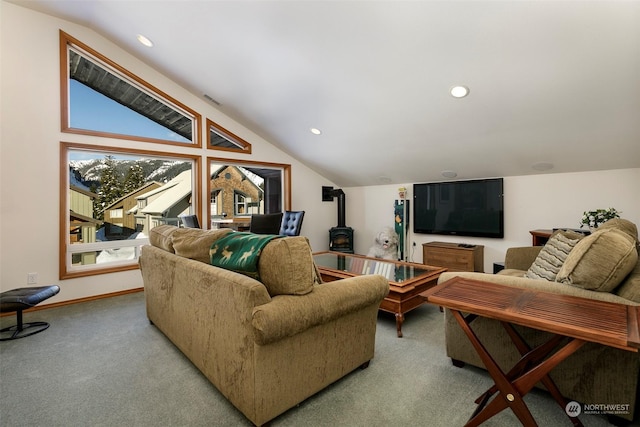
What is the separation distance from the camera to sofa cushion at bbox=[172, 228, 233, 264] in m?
1.97

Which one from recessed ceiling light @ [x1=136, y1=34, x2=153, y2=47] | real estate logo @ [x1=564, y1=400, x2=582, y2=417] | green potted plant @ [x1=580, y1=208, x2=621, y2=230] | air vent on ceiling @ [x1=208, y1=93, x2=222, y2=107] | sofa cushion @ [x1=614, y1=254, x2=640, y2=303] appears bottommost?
real estate logo @ [x1=564, y1=400, x2=582, y2=417]

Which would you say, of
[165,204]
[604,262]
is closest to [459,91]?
[604,262]

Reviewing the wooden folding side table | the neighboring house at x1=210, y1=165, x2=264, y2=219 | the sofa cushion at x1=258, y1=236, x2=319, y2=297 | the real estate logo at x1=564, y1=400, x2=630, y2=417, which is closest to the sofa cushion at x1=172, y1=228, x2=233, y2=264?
the sofa cushion at x1=258, y1=236, x2=319, y2=297

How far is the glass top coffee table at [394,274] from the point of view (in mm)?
2609

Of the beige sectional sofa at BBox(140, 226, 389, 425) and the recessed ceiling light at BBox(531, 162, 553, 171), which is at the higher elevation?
the recessed ceiling light at BBox(531, 162, 553, 171)

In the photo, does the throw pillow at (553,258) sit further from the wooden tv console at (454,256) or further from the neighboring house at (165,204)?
the neighboring house at (165,204)

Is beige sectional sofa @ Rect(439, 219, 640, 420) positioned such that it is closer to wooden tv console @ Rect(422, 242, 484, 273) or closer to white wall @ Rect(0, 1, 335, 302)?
wooden tv console @ Rect(422, 242, 484, 273)

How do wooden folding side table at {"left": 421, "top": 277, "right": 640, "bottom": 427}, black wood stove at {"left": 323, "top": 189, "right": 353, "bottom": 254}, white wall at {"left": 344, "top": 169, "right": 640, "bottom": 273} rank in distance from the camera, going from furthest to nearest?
black wood stove at {"left": 323, "top": 189, "right": 353, "bottom": 254}, white wall at {"left": 344, "top": 169, "right": 640, "bottom": 273}, wooden folding side table at {"left": 421, "top": 277, "right": 640, "bottom": 427}

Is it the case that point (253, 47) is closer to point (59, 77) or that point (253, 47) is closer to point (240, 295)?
point (59, 77)

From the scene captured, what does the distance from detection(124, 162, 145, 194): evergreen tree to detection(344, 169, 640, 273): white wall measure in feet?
14.2

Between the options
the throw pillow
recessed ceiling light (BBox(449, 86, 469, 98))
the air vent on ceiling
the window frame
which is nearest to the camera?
the throw pillow

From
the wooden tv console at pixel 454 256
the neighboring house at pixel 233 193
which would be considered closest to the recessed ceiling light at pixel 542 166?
the wooden tv console at pixel 454 256

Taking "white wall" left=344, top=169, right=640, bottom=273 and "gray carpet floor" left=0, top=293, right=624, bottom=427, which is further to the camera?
"white wall" left=344, top=169, right=640, bottom=273

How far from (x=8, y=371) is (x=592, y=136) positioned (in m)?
5.53
